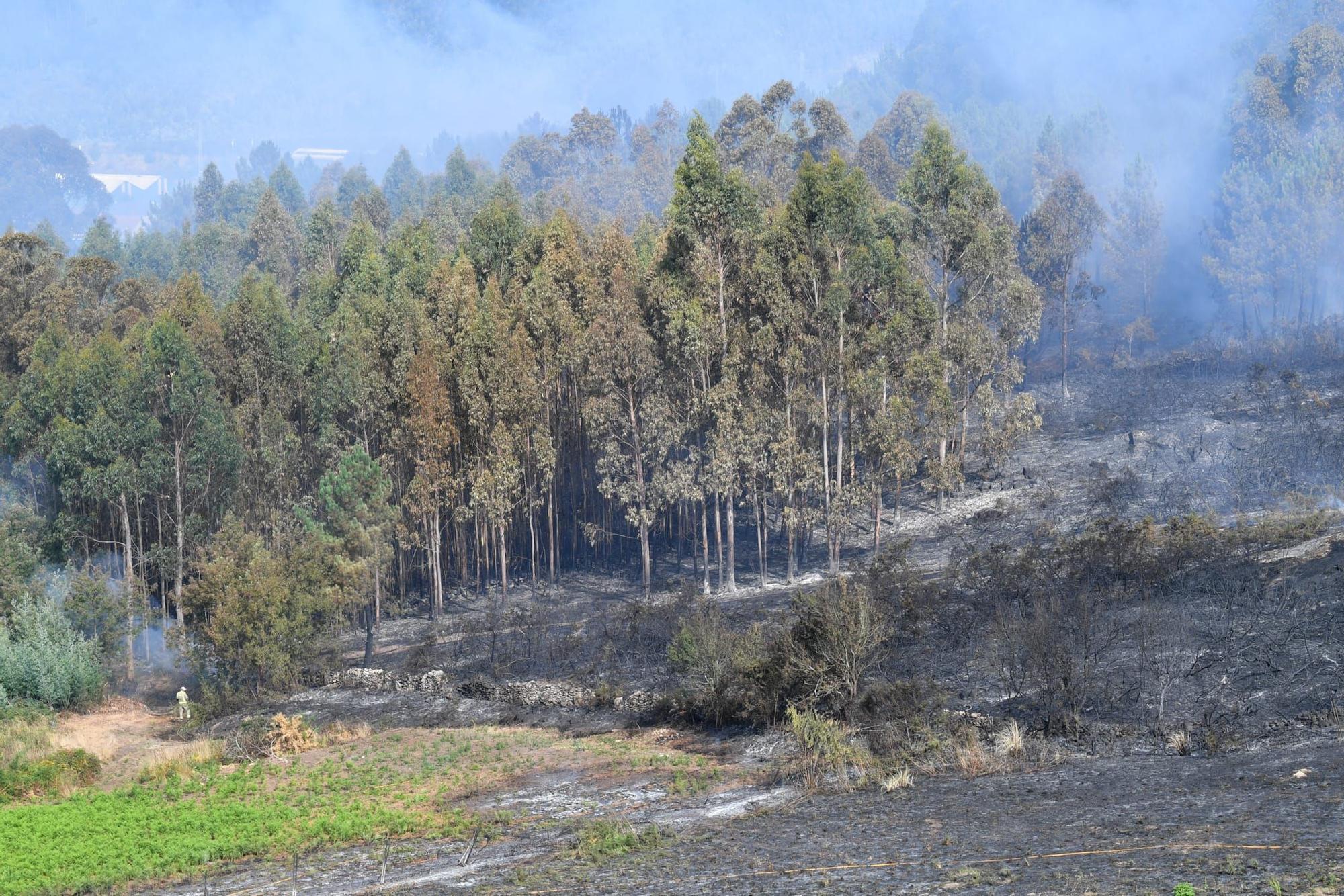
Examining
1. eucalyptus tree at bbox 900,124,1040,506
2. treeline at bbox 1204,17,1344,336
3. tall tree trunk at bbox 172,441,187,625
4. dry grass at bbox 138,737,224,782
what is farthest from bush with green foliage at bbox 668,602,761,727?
treeline at bbox 1204,17,1344,336

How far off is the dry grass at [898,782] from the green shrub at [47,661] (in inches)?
1050

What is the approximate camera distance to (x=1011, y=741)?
25.0 metres

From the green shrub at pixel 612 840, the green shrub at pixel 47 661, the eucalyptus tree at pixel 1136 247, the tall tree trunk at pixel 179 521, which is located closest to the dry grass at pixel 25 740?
A: the green shrub at pixel 47 661

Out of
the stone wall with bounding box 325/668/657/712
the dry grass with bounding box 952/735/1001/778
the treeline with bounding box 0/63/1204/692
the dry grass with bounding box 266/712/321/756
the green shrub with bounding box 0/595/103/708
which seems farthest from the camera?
the treeline with bounding box 0/63/1204/692

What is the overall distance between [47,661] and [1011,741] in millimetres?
28934

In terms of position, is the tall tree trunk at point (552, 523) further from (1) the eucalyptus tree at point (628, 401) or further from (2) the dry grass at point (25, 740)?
(2) the dry grass at point (25, 740)

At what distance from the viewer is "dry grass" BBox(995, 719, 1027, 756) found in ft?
81.4

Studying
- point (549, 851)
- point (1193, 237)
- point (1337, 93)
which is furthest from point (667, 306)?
point (1193, 237)

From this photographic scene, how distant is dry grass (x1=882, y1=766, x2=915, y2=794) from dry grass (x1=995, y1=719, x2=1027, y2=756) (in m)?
1.98

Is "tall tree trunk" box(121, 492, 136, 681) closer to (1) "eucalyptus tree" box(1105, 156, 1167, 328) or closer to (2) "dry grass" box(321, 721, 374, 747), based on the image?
(2) "dry grass" box(321, 721, 374, 747)

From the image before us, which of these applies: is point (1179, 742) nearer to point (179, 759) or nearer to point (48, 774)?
point (179, 759)

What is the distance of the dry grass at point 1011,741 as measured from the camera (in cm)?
2480

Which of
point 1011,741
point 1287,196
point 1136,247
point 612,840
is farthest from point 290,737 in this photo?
point 1136,247

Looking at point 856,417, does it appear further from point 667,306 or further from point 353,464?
point 353,464
